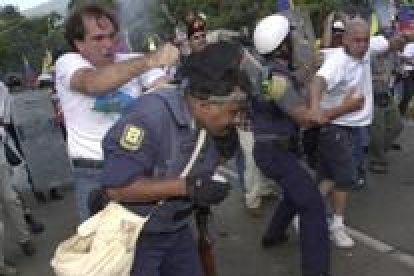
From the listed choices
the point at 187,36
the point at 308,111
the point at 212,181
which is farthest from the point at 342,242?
the point at 212,181

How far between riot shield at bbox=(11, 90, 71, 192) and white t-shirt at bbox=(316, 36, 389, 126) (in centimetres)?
400

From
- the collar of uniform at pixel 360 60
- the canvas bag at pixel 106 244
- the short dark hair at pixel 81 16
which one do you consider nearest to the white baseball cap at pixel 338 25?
the collar of uniform at pixel 360 60

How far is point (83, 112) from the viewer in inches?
149

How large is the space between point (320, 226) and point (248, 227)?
1.78 meters

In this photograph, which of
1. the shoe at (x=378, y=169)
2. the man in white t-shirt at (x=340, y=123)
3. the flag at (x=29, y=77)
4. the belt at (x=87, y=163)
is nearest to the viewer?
the belt at (x=87, y=163)

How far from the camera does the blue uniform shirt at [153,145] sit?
9.33 feet

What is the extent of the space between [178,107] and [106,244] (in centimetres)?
58

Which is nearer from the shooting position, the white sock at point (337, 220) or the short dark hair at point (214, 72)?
the short dark hair at point (214, 72)

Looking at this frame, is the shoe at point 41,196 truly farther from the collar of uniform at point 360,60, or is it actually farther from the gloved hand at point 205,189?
the gloved hand at point 205,189

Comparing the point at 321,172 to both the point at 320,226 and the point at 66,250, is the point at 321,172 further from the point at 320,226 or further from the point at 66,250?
the point at 66,250

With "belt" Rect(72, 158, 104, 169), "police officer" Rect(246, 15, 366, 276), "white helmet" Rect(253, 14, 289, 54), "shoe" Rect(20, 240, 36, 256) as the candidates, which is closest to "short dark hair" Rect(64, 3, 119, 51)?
"belt" Rect(72, 158, 104, 169)

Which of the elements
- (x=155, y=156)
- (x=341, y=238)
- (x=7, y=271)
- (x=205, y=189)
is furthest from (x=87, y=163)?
(x=7, y=271)

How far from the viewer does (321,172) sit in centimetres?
560

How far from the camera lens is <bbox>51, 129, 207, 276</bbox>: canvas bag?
2887 millimetres
